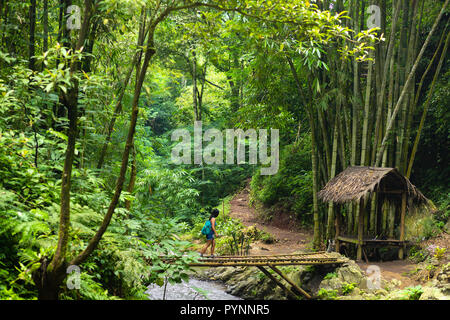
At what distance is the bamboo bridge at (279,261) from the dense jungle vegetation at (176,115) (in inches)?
22.6

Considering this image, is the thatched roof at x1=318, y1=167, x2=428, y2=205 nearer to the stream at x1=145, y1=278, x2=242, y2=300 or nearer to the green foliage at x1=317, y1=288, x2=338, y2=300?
the green foliage at x1=317, y1=288, x2=338, y2=300

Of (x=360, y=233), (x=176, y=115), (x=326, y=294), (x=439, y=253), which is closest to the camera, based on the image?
(x=326, y=294)

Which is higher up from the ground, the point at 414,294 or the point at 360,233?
the point at 360,233

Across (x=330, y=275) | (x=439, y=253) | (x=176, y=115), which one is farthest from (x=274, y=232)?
(x=176, y=115)

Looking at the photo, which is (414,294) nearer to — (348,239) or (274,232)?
(348,239)

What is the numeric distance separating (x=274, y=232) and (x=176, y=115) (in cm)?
711

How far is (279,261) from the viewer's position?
4.90 m

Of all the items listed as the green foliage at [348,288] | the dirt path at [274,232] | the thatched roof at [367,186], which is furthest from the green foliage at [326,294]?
the dirt path at [274,232]

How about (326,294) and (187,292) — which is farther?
(187,292)

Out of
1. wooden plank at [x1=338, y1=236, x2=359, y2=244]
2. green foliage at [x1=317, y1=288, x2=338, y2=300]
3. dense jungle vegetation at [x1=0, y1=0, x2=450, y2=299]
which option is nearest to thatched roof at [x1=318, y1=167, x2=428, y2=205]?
dense jungle vegetation at [x1=0, y1=0, x2=450, y2=299]

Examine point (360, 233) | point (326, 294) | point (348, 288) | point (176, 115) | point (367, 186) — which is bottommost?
point (326, 294)

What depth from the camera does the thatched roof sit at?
5.41m

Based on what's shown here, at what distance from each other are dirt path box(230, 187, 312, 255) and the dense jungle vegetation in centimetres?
47
